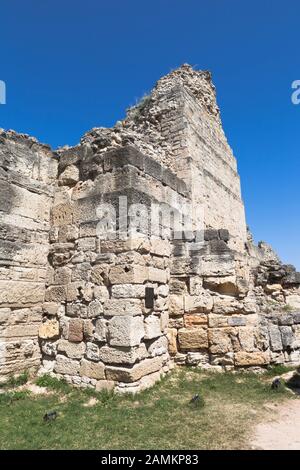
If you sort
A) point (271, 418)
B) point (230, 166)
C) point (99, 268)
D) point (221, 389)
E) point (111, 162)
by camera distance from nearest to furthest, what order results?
point (271, 418) < point (221, 389) < point (99, 268) < point (111, 162) < point (230, 166)

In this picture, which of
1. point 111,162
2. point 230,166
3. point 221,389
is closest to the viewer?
point 221,389

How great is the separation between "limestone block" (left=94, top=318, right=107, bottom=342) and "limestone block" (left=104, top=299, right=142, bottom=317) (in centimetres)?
15

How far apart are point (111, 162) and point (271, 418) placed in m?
4.59

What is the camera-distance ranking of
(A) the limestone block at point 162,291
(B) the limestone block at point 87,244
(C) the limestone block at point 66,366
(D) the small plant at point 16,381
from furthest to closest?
(A) the limestone block at point 162,291 → (B) the limestone block at point 87,244 → (C) the limestone block at point 66,366 → (D) the small plant at point 16,381

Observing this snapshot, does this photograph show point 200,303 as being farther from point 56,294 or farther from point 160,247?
point 56,294

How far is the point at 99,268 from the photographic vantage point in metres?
5.54

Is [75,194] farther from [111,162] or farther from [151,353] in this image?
[151,353]

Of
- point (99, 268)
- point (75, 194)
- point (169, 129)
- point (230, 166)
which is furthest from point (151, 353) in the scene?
point (230, 166)

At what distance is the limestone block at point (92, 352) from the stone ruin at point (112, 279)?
2 cm

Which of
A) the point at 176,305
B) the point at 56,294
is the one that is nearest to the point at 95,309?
the point at 56,294

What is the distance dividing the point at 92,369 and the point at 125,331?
0.88 meters

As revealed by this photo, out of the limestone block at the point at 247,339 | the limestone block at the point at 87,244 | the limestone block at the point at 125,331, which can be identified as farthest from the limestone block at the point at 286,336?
the limestone block at the point at 87,244

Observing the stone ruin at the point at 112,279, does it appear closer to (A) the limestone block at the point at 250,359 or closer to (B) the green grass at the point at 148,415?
(A) the limestone block at the point at 250,359

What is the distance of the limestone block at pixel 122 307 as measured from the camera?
199 inches
